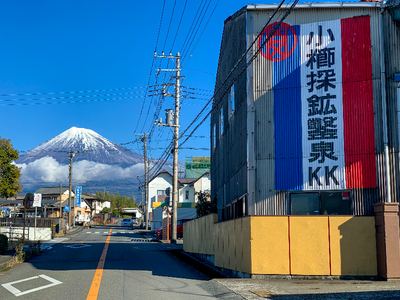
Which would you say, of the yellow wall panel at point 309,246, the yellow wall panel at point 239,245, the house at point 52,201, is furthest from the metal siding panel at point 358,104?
the house at point 52,201

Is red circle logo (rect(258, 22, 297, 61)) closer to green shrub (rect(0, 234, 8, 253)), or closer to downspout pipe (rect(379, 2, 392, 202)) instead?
downspout pipe (rect(379, 2, 392, 202))

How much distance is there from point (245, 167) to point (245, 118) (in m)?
1.59

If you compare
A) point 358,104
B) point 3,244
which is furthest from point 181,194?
point 358,104

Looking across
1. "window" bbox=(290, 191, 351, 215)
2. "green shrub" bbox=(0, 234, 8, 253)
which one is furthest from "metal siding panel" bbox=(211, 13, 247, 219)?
"green shrub" bbox=(0, 234, 8, 253)

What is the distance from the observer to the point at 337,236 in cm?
1199

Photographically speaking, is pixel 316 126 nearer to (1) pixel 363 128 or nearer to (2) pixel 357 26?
(1) pixel 363 128

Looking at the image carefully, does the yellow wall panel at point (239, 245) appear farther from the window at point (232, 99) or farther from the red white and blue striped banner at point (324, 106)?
the window at point (232, 99)

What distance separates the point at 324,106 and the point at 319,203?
2.92 meters

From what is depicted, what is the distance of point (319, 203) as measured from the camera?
1301 centimetres

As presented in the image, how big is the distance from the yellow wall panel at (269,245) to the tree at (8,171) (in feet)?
59.9

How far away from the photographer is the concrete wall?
11.9 m

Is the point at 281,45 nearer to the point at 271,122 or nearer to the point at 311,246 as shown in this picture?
the point at 271,122

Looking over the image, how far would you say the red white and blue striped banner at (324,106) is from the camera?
12.7 meters

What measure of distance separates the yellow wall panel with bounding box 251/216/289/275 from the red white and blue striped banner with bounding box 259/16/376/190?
133 centimetres
